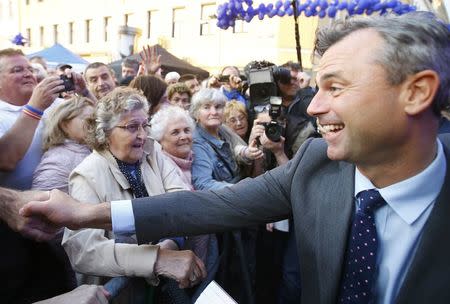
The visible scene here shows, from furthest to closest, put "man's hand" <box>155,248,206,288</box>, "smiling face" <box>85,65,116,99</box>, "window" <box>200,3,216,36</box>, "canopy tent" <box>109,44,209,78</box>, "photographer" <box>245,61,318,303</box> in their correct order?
1. "window" <box>200,3,216,36</box>
2. "canopy tent" <box>109,44,209,78</box>
3. "smiling face" <box>85,65,116,99</box>
4. "photographer" <box>245,61,318,303</box>
5. "man's hand" <box>155,248,206,288</box>

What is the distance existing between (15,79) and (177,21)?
801 inches

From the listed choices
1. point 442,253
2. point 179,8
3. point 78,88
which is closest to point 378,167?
point 442,253

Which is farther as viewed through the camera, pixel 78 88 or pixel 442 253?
pixel 78 88

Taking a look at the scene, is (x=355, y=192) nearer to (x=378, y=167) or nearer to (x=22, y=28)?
(x=378, y=167)

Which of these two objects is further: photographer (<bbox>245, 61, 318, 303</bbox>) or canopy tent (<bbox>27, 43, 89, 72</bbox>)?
canopy tent (<bbox>27, 43, 89, 72</bbox>)

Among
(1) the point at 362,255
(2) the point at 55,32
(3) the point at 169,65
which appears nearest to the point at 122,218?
(1) the point at 362,255

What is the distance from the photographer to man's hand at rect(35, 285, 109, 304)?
1423mm

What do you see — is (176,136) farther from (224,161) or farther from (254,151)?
(254,151)

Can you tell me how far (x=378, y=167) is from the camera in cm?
150

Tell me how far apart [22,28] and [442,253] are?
35.9m

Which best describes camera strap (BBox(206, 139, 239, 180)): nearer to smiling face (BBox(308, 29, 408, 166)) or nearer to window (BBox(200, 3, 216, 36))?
smiling face (BBox(308, 29, 408, 166))

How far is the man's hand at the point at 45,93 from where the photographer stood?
9.10ft

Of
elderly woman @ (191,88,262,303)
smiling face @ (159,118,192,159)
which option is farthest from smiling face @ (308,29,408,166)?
smiling face @ (159,118,192,159)

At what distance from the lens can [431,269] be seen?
135cm
